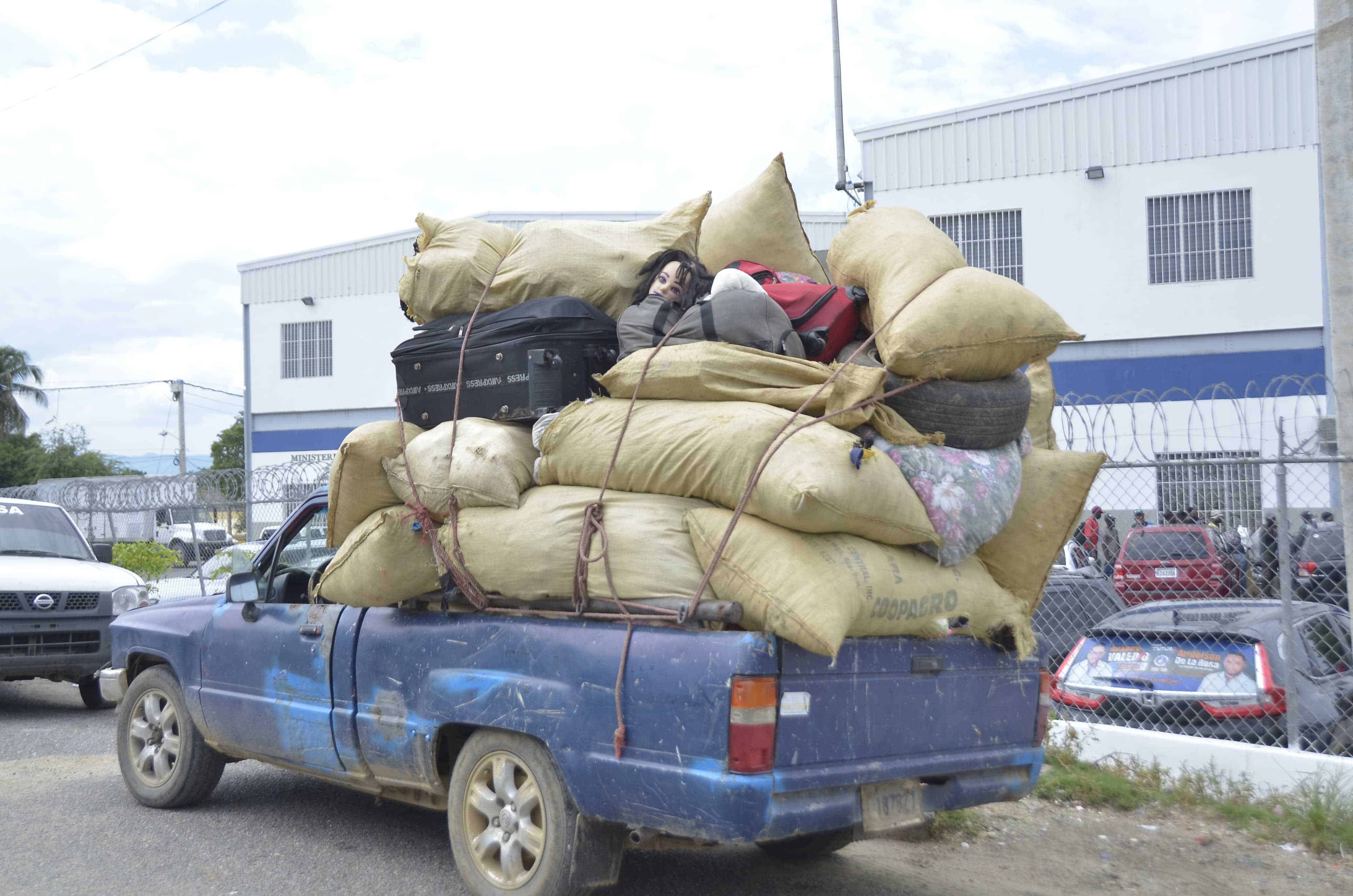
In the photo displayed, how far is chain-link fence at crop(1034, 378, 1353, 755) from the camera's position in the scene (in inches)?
241

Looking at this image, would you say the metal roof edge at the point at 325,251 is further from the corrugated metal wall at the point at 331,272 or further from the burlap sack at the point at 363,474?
the burlap sack at the point at 363,474

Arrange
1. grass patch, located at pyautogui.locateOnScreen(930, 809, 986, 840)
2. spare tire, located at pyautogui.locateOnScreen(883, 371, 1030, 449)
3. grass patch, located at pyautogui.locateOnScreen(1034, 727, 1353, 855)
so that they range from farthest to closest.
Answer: grass patch, located at pyautogui.locateOnScreen(930, 809, 986, 840), grass patch, located at pyautogui.locateOnScreen(1034, 727, 1353, 855), spare tire, located at pyautogui.locateOnScreen(883, 371, 1030, 449)

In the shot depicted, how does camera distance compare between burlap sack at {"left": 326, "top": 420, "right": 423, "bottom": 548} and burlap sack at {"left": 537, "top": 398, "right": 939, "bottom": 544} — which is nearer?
burlap sack at {"left": 537, "top": 398, "right": 939, "bottom": 544}

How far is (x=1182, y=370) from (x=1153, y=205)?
319cm

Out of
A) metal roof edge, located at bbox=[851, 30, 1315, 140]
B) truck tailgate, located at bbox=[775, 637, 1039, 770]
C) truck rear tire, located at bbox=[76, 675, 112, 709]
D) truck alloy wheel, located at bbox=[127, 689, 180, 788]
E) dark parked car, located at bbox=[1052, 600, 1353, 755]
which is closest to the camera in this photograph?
truck tailgate, located at bbox=[775, 637, 1039, 770]

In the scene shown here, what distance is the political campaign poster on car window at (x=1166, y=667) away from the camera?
6246mm

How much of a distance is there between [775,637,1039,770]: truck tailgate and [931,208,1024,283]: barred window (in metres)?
19.4

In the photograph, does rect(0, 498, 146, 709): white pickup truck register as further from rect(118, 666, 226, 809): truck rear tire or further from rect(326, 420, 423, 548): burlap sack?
rect(326, 420, 423, 548): burlap sack

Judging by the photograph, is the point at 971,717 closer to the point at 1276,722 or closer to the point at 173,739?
the point at 1276,722

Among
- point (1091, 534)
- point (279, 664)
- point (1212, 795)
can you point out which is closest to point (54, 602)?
point (279, 664)

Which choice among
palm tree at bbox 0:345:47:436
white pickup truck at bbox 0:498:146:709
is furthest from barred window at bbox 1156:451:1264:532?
palm tree at bbox 0:345:47:436

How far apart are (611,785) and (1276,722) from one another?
4135 mm

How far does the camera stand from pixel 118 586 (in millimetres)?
9133

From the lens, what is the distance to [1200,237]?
22.0 meters
